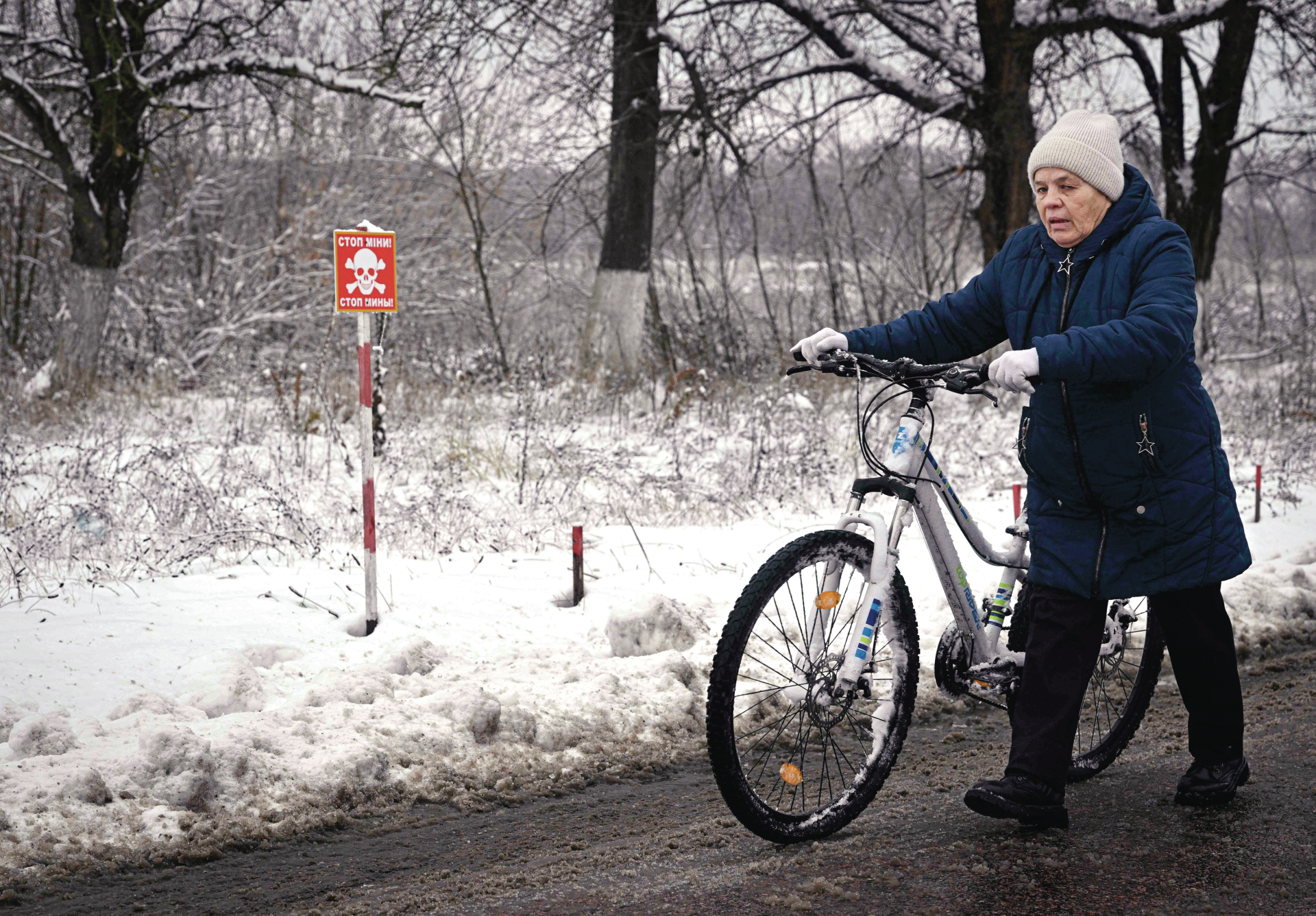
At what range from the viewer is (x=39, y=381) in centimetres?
1023

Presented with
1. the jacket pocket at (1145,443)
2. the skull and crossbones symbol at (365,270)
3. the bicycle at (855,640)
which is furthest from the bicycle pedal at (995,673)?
the skull and crossbones symbol at (365,270)

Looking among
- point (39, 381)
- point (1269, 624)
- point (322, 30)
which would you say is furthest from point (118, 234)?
point (1269, 624)

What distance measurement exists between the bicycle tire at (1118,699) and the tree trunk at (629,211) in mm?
A: 8902

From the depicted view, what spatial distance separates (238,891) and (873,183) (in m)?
13.0

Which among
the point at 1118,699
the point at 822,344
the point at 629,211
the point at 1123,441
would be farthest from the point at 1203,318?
the point at 822,344

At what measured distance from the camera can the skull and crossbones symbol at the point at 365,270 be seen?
4723 millimetres

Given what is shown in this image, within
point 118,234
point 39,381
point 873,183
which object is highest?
point 873,183

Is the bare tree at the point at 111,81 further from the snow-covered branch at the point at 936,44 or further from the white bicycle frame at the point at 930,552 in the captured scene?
the white bicycle frame at the point at 930,552

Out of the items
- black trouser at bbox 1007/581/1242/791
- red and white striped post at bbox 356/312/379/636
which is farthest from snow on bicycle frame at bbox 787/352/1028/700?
red and white striped post at bbox 356/312/379/636

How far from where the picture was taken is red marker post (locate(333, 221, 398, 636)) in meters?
4.65

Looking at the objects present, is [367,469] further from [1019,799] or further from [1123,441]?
[1123,441]

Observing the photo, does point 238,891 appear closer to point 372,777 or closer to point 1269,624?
point 372,777

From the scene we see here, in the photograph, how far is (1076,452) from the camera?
114 inches

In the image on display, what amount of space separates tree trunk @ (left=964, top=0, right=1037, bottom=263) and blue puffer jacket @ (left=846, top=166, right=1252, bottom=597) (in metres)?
9.35
